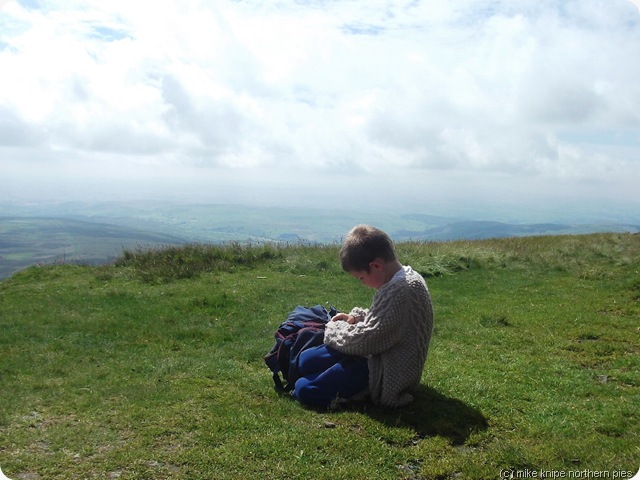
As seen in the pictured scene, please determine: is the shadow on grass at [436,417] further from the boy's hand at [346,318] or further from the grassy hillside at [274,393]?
the boy's hand at [346,318]

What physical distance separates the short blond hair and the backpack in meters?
1.34

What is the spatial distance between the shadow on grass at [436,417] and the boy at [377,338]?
6.2 inches

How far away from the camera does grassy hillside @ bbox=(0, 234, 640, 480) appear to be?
517cm

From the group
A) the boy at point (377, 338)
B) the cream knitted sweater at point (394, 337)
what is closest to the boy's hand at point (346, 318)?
the boy at point (377, 338)

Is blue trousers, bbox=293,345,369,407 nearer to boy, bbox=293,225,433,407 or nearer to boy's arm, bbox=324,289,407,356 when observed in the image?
boy, bbox=293,225,433,407

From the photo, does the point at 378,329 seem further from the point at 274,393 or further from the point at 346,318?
the point at 274,393

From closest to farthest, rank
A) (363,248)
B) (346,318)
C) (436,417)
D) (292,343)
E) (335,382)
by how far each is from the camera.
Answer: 1. (363,248)
2. (436,417)
3. (335,382)
4. (346,318)
5. (292,343)

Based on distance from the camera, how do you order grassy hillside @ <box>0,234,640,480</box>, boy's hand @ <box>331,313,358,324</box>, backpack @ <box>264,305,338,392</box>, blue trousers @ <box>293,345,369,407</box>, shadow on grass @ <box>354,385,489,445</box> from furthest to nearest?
1. backpack @ <box>264,305,338,392</box>
2. boy's hand @ <box>331,313,358,324</box>
3. blue trousers @ <box>293,345,369,407</box>
4. shadow on grass @ <box>354,385,489,445</box>
5. grassy hillside @ <box>0,234,640,480</box>

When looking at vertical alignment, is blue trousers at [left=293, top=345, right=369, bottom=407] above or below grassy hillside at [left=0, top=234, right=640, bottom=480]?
above

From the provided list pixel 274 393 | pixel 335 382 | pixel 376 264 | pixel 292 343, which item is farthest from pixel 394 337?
pixel 274 393

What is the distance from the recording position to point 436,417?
6.15 metres

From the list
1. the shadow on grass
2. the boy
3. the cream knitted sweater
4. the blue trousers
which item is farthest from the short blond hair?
the shadow on grass

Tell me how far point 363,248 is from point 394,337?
1.08m

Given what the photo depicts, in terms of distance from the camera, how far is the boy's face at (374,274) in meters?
6.10
